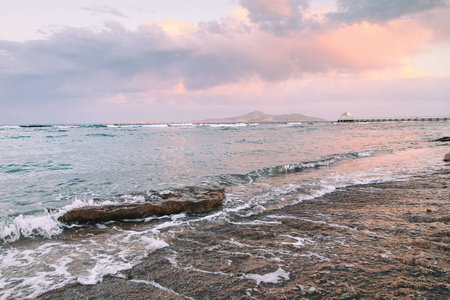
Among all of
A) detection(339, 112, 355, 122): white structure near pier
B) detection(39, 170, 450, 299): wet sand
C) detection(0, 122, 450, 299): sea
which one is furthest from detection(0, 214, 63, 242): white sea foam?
detection(339, 112, 355, 122): white structure near pier

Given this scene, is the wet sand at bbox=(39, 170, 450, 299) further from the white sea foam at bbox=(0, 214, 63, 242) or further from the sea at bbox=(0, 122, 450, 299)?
the white sea foam at bbox=(0, 214, 63, 242)

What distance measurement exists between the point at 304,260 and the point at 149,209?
3.91m

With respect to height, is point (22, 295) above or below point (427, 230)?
below

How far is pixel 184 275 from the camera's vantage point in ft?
10.1

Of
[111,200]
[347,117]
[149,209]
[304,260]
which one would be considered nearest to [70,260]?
[149,209]

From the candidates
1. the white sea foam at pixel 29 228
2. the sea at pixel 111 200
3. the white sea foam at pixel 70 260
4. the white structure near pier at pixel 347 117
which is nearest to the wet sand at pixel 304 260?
the white sea foam at pixel 70 260

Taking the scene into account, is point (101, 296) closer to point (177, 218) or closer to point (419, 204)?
point (177, 218)

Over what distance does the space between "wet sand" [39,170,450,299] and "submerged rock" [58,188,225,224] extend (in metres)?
1.22

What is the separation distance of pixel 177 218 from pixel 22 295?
3.04m

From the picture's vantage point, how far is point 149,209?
5840mm

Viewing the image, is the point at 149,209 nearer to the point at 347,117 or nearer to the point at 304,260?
the point at 304,260

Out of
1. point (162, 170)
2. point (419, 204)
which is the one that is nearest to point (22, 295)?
point (419, 204)

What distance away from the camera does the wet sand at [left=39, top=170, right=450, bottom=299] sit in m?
2.59

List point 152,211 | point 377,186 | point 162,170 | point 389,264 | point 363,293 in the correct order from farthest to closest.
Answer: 1. point 162,170
2. point 377,186
3. point 152,211
4. point 389,264
5. point 363,293
